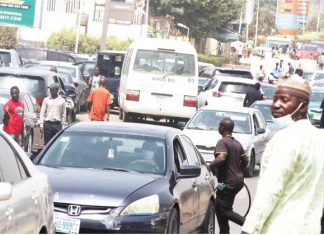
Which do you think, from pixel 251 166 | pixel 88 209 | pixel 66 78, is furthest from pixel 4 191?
pixel 66 78

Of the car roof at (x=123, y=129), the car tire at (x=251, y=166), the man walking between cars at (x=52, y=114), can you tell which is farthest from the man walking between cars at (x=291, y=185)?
the car tire at (x=251, y=166)

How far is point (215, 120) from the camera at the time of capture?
80.6 ft

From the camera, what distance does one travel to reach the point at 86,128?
1288 centimetres

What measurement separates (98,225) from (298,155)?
444 centimetres

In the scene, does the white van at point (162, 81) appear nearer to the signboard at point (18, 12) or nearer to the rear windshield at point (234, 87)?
the rear windshield at point (234, 87)

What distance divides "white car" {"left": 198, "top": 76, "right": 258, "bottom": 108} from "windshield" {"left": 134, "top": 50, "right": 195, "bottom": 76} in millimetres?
1663

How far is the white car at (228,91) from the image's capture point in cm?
3459

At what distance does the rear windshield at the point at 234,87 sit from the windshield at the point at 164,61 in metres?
1.99

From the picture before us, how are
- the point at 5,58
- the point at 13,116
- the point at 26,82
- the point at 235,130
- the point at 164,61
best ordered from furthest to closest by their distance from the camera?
the point at 5,58 → the point at 164,61 → the point at 26,82 → the point at 235,130 → the point at 13,116

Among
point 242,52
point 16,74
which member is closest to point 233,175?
point 16,74

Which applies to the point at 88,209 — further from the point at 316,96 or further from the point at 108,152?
the point at 316,96

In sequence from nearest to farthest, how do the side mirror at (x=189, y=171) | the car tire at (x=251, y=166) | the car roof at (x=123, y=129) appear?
the side mirror at (x=189, y=171) → the car roof at (x=123, y=129) → the car tire at (x=251, y=166)

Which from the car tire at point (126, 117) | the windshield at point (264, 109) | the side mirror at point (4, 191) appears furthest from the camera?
the car tire at point (126, 117)

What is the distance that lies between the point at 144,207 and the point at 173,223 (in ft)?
1.88
